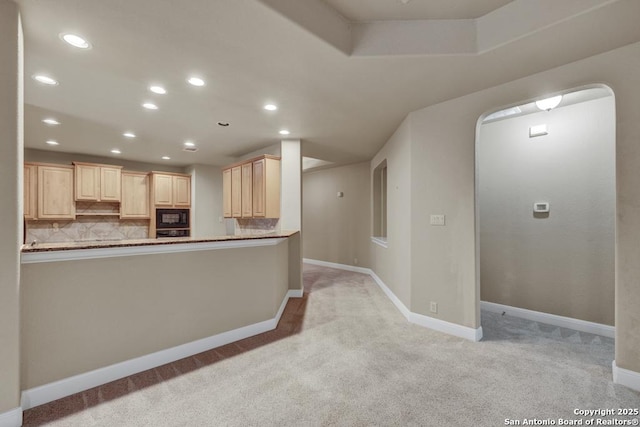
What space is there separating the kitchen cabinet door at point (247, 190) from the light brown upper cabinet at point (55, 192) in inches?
135

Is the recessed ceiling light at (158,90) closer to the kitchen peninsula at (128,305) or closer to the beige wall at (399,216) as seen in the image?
the kitchen peninsula at (128,305)

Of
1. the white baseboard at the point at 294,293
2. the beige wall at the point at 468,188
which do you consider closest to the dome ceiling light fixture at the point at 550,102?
the beige wall at the point at 468,188

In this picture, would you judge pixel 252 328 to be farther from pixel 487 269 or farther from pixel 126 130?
pixel 126 130

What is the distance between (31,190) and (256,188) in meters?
4.07

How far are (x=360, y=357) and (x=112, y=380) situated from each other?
200 centimetres

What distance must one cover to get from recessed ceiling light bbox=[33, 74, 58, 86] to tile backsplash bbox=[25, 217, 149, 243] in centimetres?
389

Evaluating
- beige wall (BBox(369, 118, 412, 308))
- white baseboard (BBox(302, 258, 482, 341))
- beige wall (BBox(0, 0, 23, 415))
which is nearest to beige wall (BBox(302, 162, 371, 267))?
beige wall (BBox(369, 118, 412, 308))

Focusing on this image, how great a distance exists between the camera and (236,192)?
5055mm

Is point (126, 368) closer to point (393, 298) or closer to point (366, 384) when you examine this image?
point (366, 384)

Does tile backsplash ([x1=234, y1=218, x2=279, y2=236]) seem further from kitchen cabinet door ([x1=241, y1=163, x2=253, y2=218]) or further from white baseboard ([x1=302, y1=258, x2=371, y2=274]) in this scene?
white baseboard ([x1=302, y1=258, x2=371, y2=274])

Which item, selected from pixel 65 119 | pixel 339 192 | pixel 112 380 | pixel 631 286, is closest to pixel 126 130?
pixel 65 119

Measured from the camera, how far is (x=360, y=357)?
2.48 metres

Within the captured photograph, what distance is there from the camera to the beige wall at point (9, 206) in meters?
1.59

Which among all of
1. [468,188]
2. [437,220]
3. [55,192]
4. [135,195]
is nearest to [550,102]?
[468,188]
